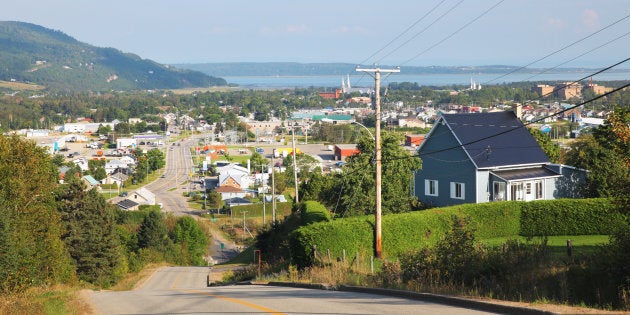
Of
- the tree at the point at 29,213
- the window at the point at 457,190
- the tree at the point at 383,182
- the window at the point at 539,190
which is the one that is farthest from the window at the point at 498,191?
the tree at the point at 29,213

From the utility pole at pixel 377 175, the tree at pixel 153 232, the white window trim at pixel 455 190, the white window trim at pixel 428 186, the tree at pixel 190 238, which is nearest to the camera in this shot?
the utility pole at pixel 377 175

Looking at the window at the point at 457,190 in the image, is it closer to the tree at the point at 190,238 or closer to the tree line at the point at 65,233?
the tree line at the point at 65,233

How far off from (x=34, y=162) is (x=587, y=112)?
5989 inches

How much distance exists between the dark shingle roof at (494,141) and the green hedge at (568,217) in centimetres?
615

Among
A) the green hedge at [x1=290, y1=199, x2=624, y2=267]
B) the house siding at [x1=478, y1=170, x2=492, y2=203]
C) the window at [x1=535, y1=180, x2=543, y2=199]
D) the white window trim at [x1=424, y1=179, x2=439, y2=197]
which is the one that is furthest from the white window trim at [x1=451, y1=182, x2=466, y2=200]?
the green hedge at [x1=290, y1=199, x2=624, y2=267]

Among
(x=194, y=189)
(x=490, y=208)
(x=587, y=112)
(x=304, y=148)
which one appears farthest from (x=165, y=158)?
(x=490, y=208)

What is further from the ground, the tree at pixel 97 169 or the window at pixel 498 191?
the window at pixel 498 191

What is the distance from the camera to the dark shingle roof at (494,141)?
135 feet

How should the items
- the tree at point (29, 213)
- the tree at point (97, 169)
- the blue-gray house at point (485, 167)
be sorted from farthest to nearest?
the tree at point (97, 169), the blue-gray house at point (485, 167), the tree at point (29, 213)

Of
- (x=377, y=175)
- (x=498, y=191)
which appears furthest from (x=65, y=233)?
(x=377, y=175)

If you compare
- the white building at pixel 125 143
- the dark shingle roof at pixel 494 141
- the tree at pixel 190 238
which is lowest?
the tree at pixel 190 238

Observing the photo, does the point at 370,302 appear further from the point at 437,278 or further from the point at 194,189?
the point at 194,189

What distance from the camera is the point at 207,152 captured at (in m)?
152

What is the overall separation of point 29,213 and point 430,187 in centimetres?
2119
